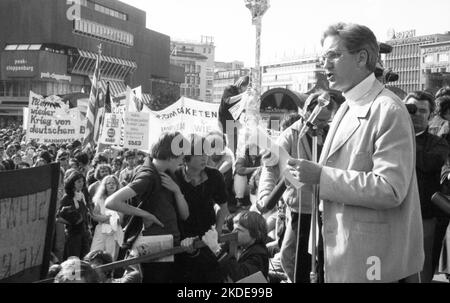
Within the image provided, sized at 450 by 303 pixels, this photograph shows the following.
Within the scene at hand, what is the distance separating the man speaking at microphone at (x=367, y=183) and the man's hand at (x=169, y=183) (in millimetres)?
1949

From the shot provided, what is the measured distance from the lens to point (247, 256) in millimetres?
4582

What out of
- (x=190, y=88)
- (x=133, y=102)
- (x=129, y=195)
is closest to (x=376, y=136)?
(x=129, y=195)

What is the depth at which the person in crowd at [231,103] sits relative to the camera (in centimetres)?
828

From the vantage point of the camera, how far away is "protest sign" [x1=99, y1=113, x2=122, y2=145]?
13930mm

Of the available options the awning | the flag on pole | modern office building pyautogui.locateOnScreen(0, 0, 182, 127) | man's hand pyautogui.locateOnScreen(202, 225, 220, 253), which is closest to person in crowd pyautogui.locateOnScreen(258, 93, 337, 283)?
man's hand pyautogui.locateOnScreen(202, 225, 220, 253)

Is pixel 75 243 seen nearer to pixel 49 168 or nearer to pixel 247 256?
pixel 247 256

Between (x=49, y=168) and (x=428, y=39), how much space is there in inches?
5094

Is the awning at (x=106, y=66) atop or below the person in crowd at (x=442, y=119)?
atop

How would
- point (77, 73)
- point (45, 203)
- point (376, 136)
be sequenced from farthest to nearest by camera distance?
point (77, 73) < point (45, 203) < point (376, 136)

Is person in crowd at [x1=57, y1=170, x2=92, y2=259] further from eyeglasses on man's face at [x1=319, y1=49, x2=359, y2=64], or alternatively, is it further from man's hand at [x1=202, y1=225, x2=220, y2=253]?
eyeglasses on man's face at [x1=319, y1=49, x2=359, y2=64]

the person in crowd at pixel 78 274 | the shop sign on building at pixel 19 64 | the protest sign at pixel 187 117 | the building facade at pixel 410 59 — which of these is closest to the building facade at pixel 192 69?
the building facade at pixel 410 59

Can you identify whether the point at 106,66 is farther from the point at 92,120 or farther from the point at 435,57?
the point at 92,120

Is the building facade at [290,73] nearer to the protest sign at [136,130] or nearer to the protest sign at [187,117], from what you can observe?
the protest sign at [187,117]

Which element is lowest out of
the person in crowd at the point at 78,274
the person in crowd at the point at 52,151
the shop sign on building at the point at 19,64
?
the person in crowd at the point at 78,274
